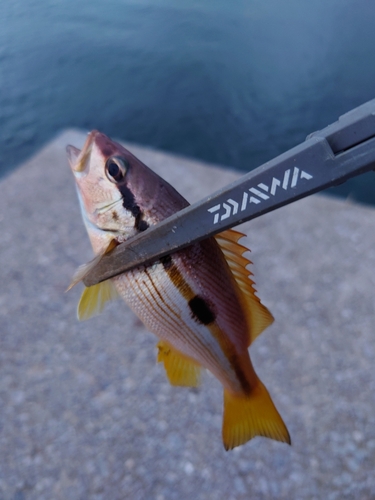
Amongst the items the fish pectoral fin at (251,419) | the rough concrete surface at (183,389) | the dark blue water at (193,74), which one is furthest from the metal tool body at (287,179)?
the dark blue water at (193,74)

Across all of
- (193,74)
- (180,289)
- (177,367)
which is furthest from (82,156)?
(193,74)

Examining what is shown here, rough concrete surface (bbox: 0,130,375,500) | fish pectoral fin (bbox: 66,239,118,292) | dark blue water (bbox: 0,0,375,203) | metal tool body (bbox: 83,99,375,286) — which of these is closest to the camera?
metal tool body (bbox: 83,99,375,286)

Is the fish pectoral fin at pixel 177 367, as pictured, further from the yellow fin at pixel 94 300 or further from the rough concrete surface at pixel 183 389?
the rough concrete surface at pixel 183 389

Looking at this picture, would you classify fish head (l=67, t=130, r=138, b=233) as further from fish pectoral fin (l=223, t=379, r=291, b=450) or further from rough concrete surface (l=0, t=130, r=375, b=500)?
rough concrete surface (l=0, t=130, r=375, b=500)

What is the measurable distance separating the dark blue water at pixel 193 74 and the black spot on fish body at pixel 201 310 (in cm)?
234

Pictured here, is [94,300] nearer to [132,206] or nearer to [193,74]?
[132,206]

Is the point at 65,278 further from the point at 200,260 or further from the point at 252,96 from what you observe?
the point at 252,96

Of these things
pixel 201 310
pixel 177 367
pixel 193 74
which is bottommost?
pixel 193 74

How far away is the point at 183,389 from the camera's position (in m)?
1.47

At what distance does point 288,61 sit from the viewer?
4598 millimetres

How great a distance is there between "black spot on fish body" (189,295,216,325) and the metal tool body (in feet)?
0.48

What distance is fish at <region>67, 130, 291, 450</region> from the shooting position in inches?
26.3

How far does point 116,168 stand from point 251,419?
513mm

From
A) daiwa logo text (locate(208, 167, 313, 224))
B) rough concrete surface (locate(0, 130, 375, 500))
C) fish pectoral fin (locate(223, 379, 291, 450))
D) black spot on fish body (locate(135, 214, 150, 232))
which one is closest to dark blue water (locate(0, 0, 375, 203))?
rough concrete surface (locate(0, 130, 375, 500))
